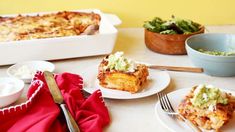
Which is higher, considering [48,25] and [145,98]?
[48,25]

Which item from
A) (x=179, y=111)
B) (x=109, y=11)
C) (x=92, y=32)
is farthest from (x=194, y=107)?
(x=109, y=11)

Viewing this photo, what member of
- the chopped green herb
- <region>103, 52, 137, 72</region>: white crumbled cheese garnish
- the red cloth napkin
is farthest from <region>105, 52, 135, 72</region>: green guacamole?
the chopped green herb

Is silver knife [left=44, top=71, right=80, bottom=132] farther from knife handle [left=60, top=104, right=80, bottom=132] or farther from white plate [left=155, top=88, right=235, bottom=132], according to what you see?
white plate [left=155, top=88, right=235, bottom=132]

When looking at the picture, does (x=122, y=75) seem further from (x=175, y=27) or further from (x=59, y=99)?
(x=175, y=27)

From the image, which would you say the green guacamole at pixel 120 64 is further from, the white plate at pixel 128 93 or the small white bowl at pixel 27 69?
the small white bowl at pixel 27 69

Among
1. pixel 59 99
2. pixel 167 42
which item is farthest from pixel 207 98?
pixel 167 42

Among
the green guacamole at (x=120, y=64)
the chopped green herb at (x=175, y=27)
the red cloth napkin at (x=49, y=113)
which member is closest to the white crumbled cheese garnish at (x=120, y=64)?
the green guacamole at (x=120, y=64)
